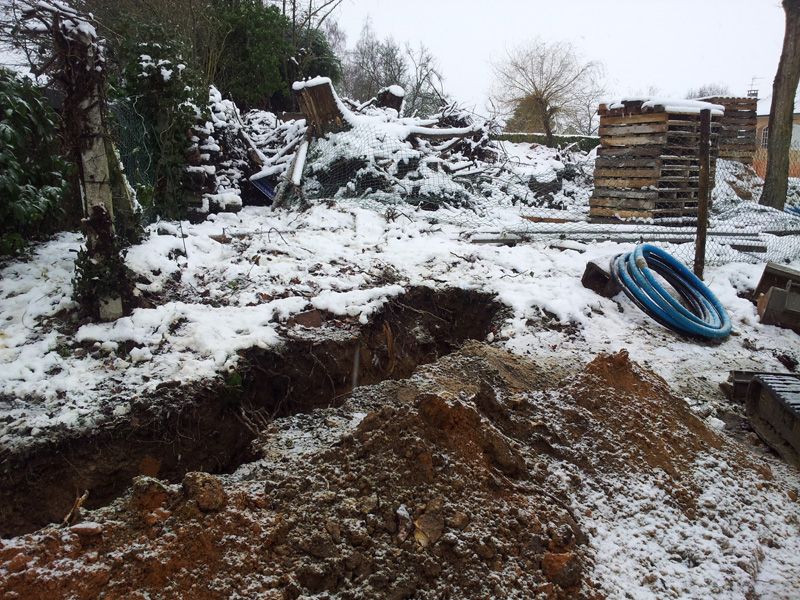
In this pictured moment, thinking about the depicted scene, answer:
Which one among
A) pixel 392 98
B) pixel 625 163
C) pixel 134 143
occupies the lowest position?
pixel 625 163

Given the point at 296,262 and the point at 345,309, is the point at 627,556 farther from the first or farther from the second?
the point at 296,262

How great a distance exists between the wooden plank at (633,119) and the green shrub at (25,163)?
8.23 metres

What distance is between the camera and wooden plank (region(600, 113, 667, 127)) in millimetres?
8195

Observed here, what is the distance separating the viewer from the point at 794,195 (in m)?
14.1

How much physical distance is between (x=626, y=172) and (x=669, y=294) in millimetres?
4846

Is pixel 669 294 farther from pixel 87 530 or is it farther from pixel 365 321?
pixel 87 530

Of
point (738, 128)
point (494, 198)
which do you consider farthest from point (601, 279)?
point (738, 128)

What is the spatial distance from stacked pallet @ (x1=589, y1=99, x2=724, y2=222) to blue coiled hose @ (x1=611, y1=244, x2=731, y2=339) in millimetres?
3689

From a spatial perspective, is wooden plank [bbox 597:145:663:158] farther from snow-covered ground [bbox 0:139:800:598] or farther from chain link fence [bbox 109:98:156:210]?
chain link fence [bbox 109:98:156:210]

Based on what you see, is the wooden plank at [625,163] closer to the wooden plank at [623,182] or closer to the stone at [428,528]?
the wooden plank at [623,182]

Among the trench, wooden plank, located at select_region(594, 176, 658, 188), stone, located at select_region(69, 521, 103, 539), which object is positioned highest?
wooden plank, located at select_region(594, 176, 658, 188)

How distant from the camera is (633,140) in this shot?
843 centimetres

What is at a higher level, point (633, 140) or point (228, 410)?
point (633, 140)

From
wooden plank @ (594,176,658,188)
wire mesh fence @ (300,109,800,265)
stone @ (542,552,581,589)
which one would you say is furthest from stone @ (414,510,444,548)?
wooden plank @ (594,176,658,188)
